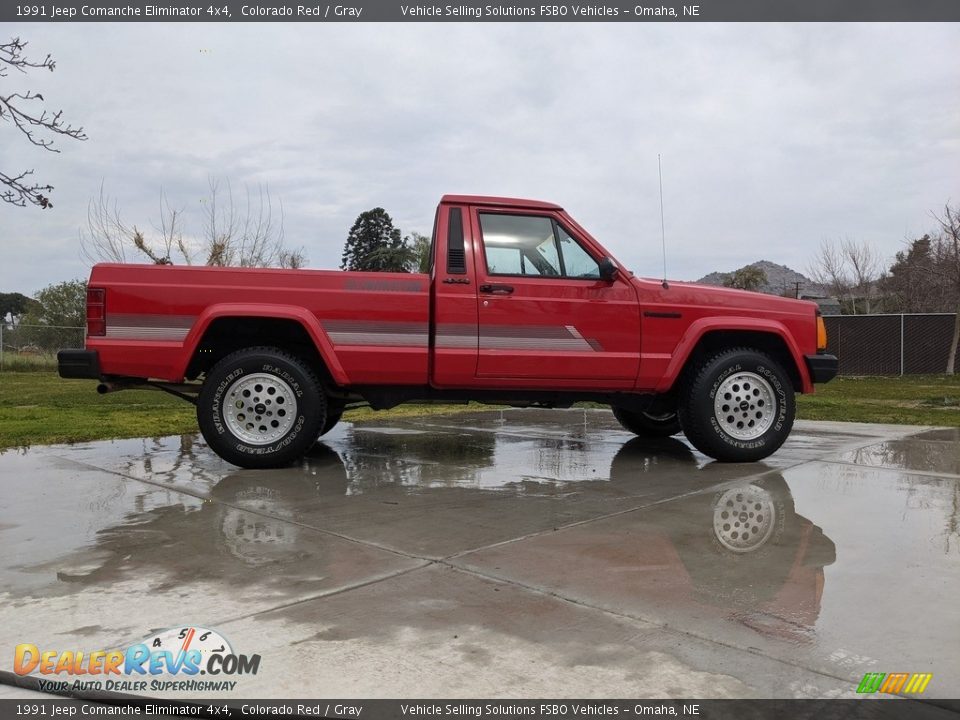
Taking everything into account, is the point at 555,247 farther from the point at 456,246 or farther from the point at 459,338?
the point at 459,338

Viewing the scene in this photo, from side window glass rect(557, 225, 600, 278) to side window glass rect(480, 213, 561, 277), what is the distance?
2.9 inches

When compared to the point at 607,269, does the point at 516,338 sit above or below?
below

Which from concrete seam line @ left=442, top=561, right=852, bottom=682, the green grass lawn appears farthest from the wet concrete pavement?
the green grass lawn

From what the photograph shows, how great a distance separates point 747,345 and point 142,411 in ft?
26.2

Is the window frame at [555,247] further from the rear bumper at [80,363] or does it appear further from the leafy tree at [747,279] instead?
the leafy tree at [747,279]

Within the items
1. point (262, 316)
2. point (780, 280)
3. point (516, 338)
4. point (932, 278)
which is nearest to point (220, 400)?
point (262, 316)

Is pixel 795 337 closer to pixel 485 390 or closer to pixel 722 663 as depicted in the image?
pixel 485 390

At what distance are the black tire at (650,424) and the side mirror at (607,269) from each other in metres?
2.15

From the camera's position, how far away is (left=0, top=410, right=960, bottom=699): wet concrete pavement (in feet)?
7.68

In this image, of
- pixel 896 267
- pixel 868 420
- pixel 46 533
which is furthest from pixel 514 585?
pixel 896 267

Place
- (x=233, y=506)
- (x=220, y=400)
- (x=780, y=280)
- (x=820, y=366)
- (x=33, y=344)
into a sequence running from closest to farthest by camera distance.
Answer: (x=233, y=506) → (x=220, y=400) → (x=820, y=366) → (x=33, y=344) → (x=780, y=280)

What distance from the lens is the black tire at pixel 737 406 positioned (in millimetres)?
5906

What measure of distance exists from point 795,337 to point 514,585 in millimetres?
4126

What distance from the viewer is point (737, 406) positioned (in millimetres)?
6000
